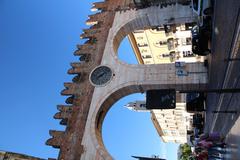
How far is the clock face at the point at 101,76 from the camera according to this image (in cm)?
1903

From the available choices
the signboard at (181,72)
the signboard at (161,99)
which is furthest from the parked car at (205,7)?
the signboard at (161,99)

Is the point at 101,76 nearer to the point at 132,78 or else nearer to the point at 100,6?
the point at 132,78

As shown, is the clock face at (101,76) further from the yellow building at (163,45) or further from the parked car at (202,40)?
the yellow building at (163,45)

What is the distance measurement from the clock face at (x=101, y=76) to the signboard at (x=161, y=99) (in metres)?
3.83

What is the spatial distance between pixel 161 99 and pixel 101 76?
5.10 m

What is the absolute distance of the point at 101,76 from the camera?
19.3 m

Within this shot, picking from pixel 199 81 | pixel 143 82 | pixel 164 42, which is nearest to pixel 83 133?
pixel 143 82

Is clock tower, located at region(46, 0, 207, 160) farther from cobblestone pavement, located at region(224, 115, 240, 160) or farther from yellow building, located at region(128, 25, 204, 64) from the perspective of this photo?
yellow building, located at region(128, 25, 204, 64)

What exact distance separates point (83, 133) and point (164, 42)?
61.3 feet

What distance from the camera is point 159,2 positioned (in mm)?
20047

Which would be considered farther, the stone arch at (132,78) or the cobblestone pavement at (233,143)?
the stone arch at (132,78)

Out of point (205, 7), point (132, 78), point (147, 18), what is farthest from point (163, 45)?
point (205, 7)

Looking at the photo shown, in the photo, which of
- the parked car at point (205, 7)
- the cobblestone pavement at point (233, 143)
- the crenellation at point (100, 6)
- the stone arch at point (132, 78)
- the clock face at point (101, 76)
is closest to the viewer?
the cobblestone pavement at point (233, 143)

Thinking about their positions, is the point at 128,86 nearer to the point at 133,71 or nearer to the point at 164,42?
the point at 133,71
